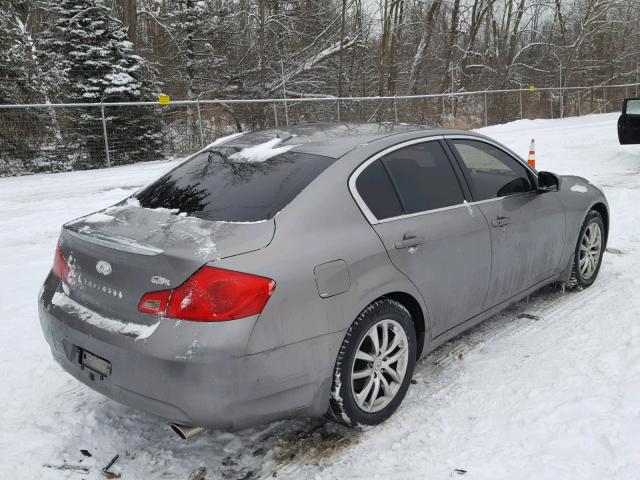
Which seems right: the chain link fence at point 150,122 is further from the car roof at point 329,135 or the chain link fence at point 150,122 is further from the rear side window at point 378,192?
the rear side window at point 378,192

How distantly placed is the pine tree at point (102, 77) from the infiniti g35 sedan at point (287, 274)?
11.6m

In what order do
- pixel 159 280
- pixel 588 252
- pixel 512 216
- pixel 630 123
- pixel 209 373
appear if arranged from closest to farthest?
pixel 209 373 < pixel 159 280 < pixel 512 216 < pixel 588 252 < pixel 630 123

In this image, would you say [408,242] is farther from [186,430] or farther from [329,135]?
[186,430]

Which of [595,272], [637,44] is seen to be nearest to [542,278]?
[595,272]

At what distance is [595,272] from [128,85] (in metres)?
14.1

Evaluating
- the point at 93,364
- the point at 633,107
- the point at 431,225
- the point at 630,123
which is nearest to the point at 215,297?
the point at 93,364

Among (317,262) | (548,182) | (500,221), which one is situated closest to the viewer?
(317,262)

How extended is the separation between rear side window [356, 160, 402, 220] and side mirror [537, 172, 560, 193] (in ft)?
5.39

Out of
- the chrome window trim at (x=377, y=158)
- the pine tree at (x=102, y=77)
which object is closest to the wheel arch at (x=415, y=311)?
the chrome window trim at (x=377, y=158)

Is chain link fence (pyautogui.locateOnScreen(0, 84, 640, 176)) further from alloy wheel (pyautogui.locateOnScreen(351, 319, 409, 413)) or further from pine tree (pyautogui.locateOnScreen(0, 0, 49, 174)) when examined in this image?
alloy wheel (pyautogui.locateOnScreen(351, 319, 409, 413))

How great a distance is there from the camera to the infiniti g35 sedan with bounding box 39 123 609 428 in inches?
95.3

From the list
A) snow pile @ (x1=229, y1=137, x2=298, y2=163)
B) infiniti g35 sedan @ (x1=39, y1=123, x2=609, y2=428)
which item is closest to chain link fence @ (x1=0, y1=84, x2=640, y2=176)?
snow pile @ (x1=229, y1=137, x2=298, y2=163)

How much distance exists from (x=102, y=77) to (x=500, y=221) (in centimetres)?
1474

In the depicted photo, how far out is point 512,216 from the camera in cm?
392
